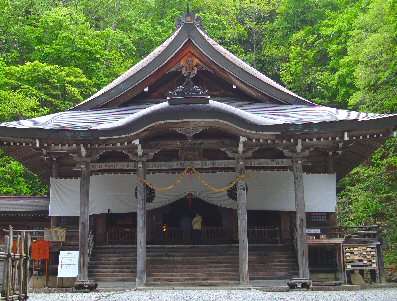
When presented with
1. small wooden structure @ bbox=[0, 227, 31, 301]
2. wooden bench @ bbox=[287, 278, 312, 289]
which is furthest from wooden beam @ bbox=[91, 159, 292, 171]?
small wooden structure @ bbox=[0, 227, 31, 301]

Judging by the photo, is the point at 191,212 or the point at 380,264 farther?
the point at 191,212

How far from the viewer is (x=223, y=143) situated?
13273 mm

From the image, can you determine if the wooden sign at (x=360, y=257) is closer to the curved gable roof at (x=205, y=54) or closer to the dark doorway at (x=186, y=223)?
the dark doorway at (x=186, y=223)

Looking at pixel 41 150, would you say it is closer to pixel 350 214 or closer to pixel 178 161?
pixel 178 161

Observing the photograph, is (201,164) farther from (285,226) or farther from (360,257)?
(360,257)

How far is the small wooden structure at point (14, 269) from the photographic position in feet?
25.3

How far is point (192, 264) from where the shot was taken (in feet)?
44.7

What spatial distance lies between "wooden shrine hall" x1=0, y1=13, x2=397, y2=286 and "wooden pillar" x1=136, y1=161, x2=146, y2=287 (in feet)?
0.08

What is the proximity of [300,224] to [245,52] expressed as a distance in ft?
83.2

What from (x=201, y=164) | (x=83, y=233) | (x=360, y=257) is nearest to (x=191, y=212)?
(x=201, y=164)

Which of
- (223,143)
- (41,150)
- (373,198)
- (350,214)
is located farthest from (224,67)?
(350,214)

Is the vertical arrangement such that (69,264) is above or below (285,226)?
below

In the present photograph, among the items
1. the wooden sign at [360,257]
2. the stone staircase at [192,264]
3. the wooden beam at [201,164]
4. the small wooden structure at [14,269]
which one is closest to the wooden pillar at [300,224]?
the wooden beam at [201,164]

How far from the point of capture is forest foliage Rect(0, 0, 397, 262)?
17453 mm
